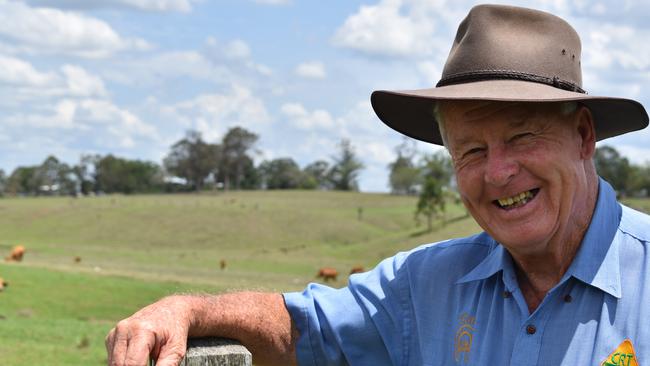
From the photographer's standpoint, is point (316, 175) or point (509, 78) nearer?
point (509, 78)

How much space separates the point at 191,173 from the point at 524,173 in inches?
5081

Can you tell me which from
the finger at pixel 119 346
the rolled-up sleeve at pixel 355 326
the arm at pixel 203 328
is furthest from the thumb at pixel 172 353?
the rolled-up sleeve at pixel 355 326

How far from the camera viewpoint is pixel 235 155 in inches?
5241

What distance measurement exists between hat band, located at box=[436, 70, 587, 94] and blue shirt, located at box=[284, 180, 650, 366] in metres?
0.39

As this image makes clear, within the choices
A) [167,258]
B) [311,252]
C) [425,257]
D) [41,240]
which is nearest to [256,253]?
[311,252]

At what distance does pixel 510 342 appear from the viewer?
9.84ft

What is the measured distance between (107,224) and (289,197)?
41.4m

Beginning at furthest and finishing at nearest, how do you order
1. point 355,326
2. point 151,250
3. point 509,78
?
point 151,250, point 355,326, point 509,78

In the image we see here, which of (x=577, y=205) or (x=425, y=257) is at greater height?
(x=577, y=205)

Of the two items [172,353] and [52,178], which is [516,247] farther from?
[52,178]

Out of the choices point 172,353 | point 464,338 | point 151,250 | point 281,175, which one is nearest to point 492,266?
point 464,338

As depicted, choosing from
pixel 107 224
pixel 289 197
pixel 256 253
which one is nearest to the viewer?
pixel 256 253

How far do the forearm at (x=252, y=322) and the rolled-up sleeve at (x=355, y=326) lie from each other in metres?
0.05

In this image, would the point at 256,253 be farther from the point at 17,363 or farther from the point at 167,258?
the point at 17,363
